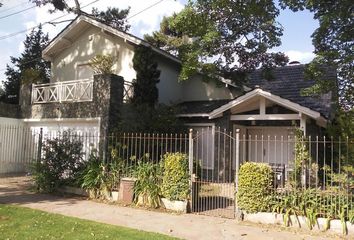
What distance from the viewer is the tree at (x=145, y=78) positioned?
A: 57.1 feet

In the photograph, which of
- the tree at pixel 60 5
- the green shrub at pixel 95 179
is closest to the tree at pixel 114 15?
the tree at pixel 60 5

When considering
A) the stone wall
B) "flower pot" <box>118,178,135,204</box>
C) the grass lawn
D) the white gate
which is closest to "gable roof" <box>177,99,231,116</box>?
"flower pot" <box>118,178,135,204</box>

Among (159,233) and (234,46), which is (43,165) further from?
(234,46)

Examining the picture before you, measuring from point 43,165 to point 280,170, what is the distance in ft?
26.2

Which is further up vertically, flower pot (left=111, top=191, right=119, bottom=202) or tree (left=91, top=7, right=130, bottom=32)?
tree (left=91, top=7, right=130, bottom=32)

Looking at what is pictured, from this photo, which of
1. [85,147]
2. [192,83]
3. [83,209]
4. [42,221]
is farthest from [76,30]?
[42,221]

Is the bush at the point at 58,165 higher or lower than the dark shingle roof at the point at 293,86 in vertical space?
lower

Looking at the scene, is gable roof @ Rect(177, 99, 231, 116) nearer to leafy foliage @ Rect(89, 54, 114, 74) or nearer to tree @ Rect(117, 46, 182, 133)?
tree @ Rect(117, 46, 182, 133)

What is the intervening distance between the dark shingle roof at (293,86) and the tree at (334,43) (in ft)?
5.64

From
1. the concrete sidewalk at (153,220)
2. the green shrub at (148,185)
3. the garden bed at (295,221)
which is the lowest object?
the concrete sidewalk at (153,220)

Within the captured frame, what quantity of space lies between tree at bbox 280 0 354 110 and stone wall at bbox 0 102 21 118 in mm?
14082

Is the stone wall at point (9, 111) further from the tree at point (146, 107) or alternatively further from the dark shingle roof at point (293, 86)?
the dark shingle roof at point (293, 86)

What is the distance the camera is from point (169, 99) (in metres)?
20.2

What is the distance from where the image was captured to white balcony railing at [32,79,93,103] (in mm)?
17609
